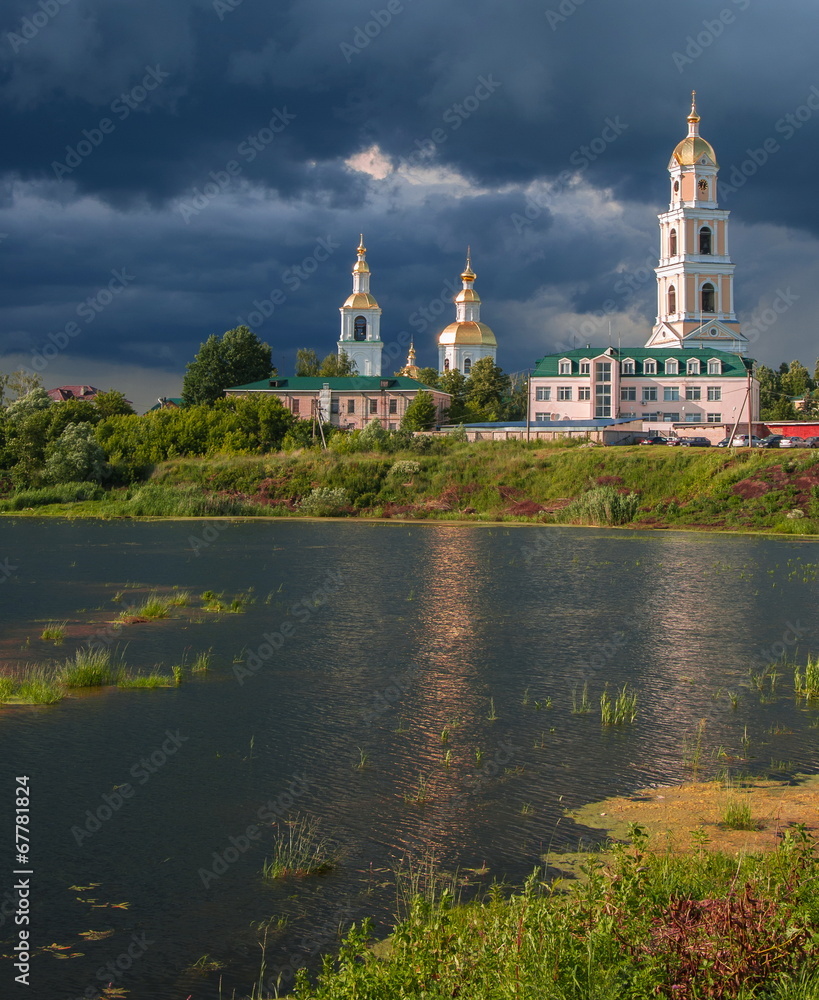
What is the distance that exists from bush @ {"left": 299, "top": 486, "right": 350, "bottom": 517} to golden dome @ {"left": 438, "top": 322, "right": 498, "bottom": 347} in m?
83.6

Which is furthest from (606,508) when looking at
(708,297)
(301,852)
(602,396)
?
(708,297)

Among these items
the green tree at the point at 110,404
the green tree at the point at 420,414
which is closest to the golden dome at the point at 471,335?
the green tree at the point at 420,414

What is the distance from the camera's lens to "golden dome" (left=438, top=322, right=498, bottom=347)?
6353 inches

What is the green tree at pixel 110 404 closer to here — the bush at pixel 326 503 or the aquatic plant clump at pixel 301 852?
the bush at pixel 326 503

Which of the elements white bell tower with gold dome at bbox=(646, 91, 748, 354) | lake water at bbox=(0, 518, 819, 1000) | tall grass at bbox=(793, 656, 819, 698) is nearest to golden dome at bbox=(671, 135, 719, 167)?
white bell tower with gold dome at bbox=(646, 91, 748, 354)

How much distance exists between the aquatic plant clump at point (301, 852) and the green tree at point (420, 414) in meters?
103

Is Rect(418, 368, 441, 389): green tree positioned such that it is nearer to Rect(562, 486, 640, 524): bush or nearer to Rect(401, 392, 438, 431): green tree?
Rect(401, 392, 438, 431): green tree

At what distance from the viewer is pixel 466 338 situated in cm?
16150

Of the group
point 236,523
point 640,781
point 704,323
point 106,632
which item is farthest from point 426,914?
point 704,323

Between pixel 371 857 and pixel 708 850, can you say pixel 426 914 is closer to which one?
pixel 371 857

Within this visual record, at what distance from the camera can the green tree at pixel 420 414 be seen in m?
117

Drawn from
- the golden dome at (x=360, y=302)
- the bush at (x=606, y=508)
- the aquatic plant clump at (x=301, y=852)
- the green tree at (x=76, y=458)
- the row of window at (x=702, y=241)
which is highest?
the row of window at (x=702, y=241)

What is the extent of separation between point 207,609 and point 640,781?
19.0 metres

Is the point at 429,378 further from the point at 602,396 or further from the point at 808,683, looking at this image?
the point at 808,683
